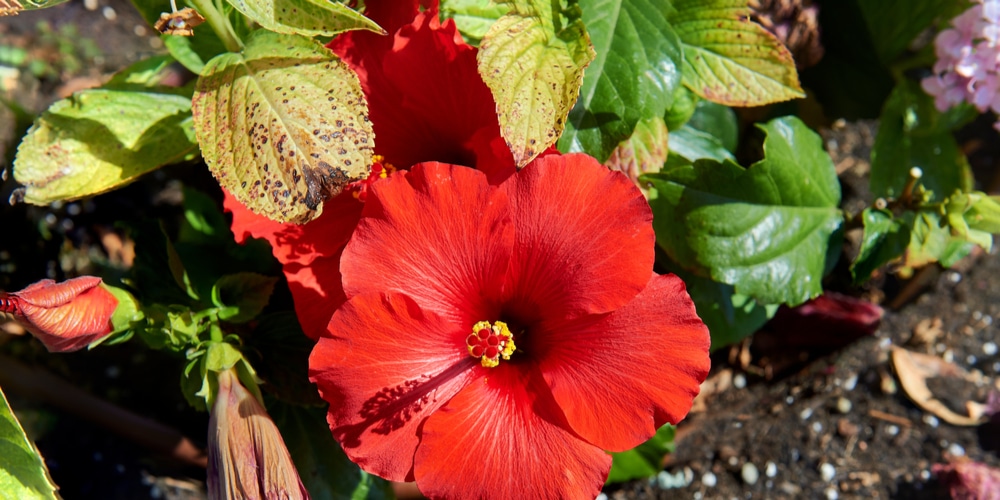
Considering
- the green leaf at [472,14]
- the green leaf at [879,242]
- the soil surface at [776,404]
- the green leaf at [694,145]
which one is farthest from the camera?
the soil surface at [776,404]

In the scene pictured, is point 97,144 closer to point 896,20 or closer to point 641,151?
point 641,151

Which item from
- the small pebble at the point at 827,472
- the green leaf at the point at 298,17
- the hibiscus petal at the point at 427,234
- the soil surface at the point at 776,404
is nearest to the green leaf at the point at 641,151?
the hibiscus petal at the point at 427,234

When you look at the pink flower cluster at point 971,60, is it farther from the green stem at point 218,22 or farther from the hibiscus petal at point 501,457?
the green stem at point 218,22

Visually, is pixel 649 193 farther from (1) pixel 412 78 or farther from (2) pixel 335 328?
(2) pixel 335 328

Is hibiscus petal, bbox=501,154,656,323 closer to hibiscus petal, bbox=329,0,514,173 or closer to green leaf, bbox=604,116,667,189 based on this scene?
hibiscus petal, bbox=329,0,514,173

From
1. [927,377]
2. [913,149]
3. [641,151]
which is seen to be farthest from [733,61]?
[927,377]

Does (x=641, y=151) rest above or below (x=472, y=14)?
below

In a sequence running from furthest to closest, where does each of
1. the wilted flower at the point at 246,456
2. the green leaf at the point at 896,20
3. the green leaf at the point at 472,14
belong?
the green leaf at the point at 896,20 < the green leaf at the point at 472,14 < the wilted flower at the point at 246,456
